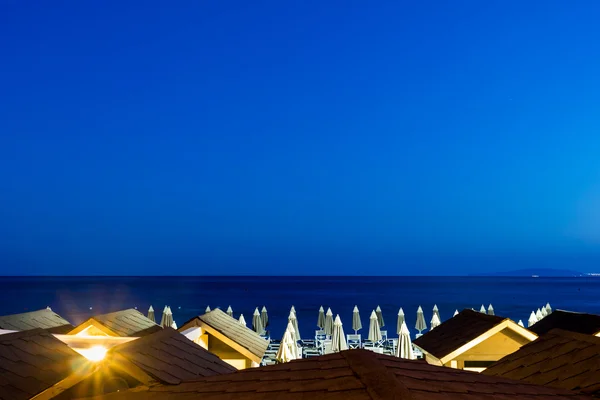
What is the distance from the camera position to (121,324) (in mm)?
17734

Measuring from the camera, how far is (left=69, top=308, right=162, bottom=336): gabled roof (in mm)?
16750

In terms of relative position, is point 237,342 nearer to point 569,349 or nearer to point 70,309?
point 569,349

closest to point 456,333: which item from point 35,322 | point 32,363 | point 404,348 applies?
point 404,348

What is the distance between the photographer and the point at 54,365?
8289mm

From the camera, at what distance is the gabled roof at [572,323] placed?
1603 cm

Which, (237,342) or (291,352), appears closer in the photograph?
(237,342)

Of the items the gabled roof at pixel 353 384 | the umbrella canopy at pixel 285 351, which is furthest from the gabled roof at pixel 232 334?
the gabled roof at pixel 353 384

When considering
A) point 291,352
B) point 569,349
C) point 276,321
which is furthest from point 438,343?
point 276,321

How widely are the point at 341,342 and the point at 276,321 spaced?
4585 centimetres

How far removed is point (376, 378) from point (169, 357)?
5575 mm

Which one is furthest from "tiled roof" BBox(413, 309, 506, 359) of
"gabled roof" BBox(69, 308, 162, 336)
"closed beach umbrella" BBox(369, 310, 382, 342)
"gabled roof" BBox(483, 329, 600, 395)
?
"closed beach umbrella" BBox(369, 310, 382, 342)

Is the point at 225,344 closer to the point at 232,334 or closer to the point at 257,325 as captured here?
the point at 232,334

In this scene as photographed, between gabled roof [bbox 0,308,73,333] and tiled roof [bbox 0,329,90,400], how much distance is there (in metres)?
10.1

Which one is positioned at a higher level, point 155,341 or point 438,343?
point 438,343
